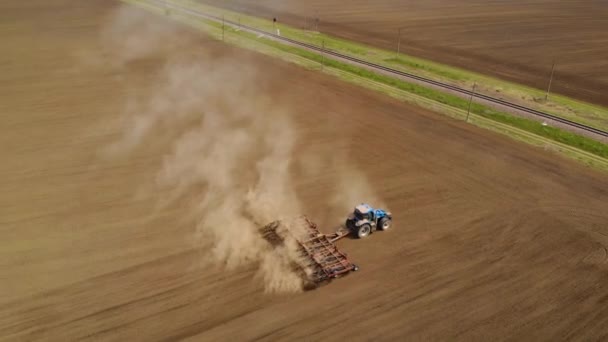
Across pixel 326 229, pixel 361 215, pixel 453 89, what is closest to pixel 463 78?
pixel 453 89

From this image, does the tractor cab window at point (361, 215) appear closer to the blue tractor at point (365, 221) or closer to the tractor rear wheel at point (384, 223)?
the blue tractor at point (365, 221)

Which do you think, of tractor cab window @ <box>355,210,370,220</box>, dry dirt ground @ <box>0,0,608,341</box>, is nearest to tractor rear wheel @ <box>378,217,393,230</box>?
dry dirt ground @ <box>0,0,608,341</box>

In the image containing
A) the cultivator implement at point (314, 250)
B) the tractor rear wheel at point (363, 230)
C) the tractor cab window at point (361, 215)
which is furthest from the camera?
the tractor rear wheel at point (363, 230)

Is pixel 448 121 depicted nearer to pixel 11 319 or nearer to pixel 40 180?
pixel 40 180

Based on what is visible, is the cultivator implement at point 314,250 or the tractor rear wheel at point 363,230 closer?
the cultivator implement at point 314,250

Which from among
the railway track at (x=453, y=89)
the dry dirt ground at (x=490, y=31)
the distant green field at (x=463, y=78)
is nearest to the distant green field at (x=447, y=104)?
the railway track at (x=453, y=89)

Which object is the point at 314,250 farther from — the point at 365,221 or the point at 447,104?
the point at 447,104

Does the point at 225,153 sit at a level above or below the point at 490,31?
below
